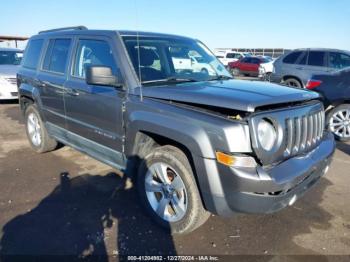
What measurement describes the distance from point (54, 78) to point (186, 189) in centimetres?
279

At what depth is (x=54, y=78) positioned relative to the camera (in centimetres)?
473

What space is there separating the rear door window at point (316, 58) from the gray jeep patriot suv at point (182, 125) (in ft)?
22.8

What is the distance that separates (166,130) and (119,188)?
166 centimetres

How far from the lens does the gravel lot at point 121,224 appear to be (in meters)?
3.11

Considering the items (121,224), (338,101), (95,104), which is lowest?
(121,224)

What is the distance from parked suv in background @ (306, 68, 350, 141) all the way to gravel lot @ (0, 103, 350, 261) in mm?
2222

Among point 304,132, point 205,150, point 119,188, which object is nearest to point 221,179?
point 205,150

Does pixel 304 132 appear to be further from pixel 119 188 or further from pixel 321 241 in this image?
pixel 119 188

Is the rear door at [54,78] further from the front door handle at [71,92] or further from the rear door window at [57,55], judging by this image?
the front door handle at [71,92]

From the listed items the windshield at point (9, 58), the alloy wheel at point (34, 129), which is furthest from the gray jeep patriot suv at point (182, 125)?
the windshield at point (9, 58)

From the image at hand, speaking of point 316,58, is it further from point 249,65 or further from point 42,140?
point 249,65

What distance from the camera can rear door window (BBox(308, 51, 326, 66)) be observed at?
33.9 feet

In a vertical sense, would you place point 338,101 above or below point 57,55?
below

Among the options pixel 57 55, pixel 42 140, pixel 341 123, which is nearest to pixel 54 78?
pixel 57 55
